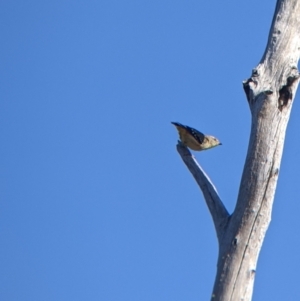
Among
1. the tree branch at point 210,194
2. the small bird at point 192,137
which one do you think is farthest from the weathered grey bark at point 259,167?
the small bird at point 192,137

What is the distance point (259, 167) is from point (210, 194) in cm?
50

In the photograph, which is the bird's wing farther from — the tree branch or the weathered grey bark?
the weathered grey bark

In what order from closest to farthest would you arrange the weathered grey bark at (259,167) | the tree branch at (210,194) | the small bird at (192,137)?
1. the weathered grey bark at (259,167)
2. the tree branch at (210,194)
3. the small bird at (192,137)

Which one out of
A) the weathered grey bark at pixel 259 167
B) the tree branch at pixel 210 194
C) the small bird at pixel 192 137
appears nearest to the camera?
the weathered grey bark at pixel 259 167

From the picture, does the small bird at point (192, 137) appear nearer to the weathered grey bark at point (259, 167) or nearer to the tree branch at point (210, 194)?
the tree branch at point (210, 194)

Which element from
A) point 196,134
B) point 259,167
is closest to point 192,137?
point 196,134

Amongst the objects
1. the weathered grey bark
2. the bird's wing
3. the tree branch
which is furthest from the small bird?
the weathered grey bark

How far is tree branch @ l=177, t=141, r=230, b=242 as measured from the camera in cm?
511

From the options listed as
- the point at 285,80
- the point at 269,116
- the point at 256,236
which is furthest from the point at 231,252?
the point at 285,80

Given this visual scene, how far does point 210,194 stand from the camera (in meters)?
5.38

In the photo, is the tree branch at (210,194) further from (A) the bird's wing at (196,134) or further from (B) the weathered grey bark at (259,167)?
(A) the bird's wing at (196,134)

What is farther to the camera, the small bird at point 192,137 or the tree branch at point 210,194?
the small bird at point 192,137

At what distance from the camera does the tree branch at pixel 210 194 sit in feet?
16.8

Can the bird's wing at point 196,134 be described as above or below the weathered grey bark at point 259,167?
above
